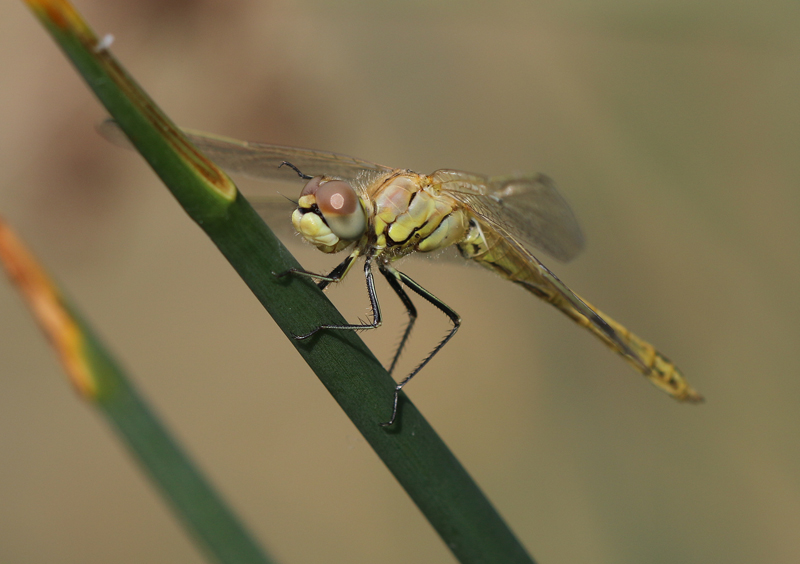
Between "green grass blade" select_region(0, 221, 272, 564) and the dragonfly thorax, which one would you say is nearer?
"green grass blade" select_region(0, 221, 272, 564)

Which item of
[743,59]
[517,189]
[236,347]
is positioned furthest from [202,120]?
[743,59]

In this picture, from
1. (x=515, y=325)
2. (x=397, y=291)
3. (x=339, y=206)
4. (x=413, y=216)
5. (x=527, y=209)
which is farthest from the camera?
(x=515, y=325)

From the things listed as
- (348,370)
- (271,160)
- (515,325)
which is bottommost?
(348,370)

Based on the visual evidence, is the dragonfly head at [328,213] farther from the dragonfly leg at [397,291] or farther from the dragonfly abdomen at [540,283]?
the dragonfly abdomen at [540,283]

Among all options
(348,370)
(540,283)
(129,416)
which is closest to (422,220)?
(540,283)

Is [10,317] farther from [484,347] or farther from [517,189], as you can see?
[517,189]

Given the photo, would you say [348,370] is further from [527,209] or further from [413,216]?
[527,209]

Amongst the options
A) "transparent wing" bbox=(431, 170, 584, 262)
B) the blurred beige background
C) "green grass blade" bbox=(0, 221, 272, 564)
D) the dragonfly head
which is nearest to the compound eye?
the dragonfly head

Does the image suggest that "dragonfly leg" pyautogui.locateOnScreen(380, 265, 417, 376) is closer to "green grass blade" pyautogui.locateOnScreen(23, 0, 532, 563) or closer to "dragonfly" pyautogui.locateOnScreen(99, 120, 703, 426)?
"dragonfly" pyautogui.locateOnScreen(99, 120, 703, 426)
